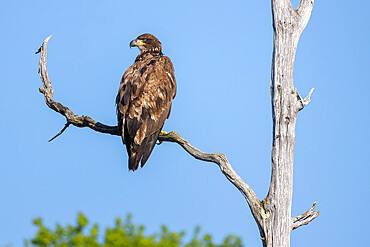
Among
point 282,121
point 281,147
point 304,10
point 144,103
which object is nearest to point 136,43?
point 144,103

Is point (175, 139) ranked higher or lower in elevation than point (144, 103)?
lower

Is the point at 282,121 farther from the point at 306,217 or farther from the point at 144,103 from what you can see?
the point at 144,103

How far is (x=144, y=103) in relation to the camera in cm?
1035

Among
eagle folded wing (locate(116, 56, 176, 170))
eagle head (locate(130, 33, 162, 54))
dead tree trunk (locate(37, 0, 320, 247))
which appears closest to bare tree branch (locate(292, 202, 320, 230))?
dead tree trunk (locate(37, 0, 320, 247))

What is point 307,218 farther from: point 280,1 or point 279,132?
point 280,1

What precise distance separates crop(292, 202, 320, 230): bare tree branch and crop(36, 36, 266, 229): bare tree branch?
495 millimetres

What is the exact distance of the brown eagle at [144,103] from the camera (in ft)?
32.7

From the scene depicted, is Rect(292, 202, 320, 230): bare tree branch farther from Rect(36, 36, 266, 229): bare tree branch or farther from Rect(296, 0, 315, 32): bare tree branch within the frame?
Rect(296, 0, 315, 32): bare tree branch

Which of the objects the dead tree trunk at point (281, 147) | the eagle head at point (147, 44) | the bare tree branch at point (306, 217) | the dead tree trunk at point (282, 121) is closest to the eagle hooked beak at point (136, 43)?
the eagle head at point (147, 44)

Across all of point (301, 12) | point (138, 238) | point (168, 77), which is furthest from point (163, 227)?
point (301, 12)

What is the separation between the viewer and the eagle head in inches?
459

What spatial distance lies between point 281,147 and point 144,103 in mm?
2735

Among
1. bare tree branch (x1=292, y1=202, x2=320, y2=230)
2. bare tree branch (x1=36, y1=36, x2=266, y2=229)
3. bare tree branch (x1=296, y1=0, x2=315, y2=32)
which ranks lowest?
bare tree branch (x1=292, y1=202, x2=320, y2=230)

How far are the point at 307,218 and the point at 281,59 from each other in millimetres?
2403
